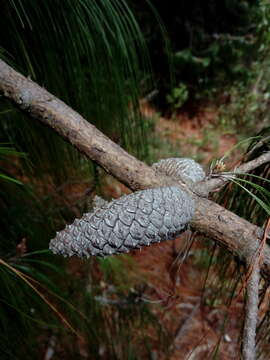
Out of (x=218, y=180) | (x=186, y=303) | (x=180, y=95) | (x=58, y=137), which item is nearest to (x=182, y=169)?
(x=218, y=180)

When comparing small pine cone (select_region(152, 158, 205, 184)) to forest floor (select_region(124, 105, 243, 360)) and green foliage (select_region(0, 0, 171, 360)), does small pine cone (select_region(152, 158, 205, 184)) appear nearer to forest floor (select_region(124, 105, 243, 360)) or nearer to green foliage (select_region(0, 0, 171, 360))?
green foliage (select_region(0, 0, 171, 360))

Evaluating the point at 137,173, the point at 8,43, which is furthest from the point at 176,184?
the point at 8,43

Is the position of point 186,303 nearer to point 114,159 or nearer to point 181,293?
point 181,293

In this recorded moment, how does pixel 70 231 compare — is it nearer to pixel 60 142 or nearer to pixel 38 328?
pixel 60 142

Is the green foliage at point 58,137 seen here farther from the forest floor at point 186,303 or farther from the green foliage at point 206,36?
the green foliage at point 206,36

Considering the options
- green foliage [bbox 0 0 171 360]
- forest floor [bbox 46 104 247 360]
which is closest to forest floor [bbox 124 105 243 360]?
forest floor [bbox 46 104 247 360]

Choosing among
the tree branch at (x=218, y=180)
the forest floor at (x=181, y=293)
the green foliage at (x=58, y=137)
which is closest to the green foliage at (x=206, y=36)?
the forest floor at (x=181, y=293)
